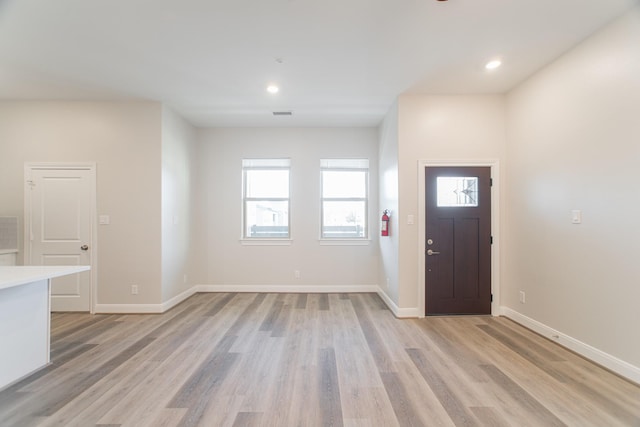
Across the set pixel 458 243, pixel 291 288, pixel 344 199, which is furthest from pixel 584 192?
pixel 291 288

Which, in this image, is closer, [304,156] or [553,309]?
[553,309]

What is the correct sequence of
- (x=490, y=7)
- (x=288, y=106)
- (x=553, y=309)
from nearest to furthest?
(x=490, y=7), (x=553, y=309), (x=288, y=106)

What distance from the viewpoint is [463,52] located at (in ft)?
9.58

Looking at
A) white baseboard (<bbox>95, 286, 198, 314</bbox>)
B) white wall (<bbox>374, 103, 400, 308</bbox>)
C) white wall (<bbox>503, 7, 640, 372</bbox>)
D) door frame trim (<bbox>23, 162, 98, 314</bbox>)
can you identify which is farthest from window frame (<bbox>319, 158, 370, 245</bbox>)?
door frame trim (<bbox>23, 162, 98, 314</bbox>)

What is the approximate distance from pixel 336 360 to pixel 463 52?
3343mm

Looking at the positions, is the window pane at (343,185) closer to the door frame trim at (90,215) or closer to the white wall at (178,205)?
the white wall at (178,205)

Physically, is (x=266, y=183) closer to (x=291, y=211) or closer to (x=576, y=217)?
(x=291, y=211)

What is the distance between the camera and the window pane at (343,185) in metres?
5.29

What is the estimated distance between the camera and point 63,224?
406cm

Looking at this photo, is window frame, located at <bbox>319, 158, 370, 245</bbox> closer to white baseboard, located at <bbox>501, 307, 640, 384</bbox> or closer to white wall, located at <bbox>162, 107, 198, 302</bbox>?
white wall, located at <bbox>162, 107, 198, 302</bbox>

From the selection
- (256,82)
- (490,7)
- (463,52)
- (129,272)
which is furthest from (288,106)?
(129,272)

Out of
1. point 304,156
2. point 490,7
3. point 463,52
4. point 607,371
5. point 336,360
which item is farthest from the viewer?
point 304,156

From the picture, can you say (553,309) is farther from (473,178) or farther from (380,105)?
(380,105)

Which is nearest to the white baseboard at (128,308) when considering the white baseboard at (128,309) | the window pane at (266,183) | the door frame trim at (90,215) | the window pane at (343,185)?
the white baseboard at (128,309)
